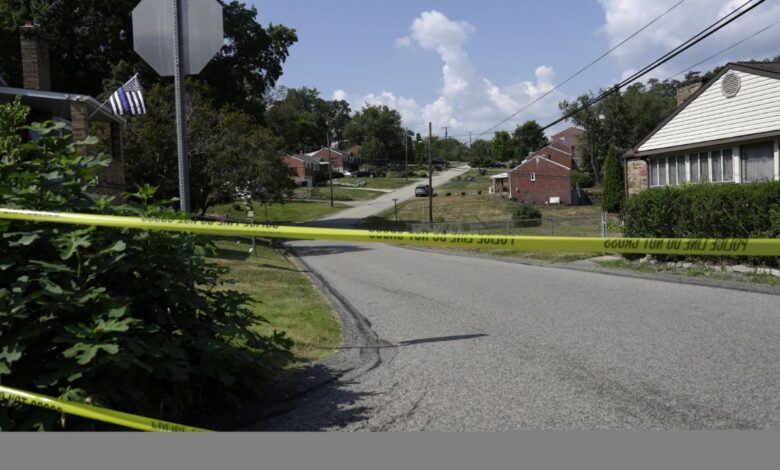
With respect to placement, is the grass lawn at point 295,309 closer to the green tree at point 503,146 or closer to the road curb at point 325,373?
the road curb at point 325,373

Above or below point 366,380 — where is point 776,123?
above

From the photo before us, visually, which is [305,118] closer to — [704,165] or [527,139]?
[527,139]

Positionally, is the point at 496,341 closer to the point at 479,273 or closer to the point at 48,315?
the point at 48,315

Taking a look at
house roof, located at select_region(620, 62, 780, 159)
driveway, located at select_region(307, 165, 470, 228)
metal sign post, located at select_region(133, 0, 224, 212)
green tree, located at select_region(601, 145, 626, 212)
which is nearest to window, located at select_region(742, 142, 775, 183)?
house roof, located at select_region(620, 62, 780, 159)

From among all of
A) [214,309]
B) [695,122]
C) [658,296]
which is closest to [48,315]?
[214,309]

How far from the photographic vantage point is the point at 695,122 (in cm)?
2478

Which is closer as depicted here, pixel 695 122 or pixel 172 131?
pixel 695 122

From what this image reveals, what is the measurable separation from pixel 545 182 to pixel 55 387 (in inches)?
3134

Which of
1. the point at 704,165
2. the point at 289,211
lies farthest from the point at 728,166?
the point at 289,211

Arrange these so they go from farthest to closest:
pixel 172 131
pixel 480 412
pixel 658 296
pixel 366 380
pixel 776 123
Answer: pixel 172 131, pixel 776 123, pixel 658 296, pixel 366 380, pixel 480 412

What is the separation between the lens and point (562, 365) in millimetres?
6805

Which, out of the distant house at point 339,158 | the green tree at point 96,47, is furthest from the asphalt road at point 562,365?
the distant house at point 339,158

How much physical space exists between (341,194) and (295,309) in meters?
85.9

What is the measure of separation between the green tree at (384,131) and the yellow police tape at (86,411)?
143334 millimetres
